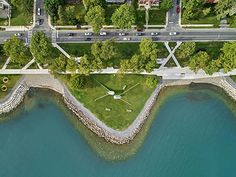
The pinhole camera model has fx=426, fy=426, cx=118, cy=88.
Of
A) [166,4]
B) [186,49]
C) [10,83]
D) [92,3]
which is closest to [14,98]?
[10,83]

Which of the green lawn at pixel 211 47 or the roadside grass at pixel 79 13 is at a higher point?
the roadside grass at pixel 79 13

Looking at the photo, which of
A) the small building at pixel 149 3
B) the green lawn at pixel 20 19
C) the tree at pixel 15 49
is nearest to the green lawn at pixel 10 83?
the tree at pixel 15 49

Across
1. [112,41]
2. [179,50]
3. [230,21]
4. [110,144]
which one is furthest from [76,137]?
[230,21]

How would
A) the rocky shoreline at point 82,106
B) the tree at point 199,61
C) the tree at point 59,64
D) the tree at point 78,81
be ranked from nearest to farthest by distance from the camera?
the tree at point 59,64
the tree at point 78,81
the tree at point 199,61
the rocky shoreline at point 82,106

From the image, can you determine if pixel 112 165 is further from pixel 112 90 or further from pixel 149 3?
pixel 149 3

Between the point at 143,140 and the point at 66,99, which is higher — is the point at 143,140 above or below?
below

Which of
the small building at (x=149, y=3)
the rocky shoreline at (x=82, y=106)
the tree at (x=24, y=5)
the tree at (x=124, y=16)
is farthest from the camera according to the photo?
the small building at (x=149, y=3)

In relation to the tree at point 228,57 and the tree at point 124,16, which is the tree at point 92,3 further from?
the tree at point 228,57
